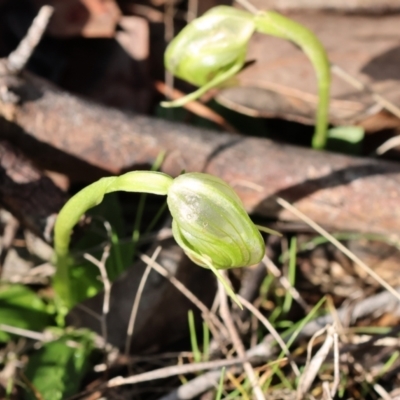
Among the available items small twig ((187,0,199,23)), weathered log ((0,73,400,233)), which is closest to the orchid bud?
weathered log ((0,73,400,233))

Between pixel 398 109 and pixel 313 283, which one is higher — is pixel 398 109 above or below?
above

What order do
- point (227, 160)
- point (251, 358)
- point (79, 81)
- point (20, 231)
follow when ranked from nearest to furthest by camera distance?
point (251, 358), point (227, 160), point (20, 231), point (79, 81)

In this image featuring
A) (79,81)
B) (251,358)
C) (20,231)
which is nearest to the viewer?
(251,358)

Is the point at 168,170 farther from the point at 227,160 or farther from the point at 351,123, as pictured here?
the point at 351,123

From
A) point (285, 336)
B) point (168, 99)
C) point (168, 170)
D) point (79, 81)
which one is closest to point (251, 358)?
point (285, 336)

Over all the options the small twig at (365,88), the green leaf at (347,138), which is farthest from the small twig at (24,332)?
the small twig at (365,88)

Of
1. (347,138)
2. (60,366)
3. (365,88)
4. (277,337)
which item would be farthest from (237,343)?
(365,88)

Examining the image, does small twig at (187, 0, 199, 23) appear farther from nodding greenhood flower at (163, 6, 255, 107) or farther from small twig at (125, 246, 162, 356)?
small twig at (125, 246, 162, 356)
